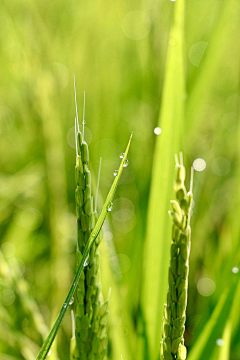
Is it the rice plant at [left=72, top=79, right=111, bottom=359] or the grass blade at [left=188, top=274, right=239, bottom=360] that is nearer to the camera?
the rice plant at [left=72, top=79, right=111, bottom=359]

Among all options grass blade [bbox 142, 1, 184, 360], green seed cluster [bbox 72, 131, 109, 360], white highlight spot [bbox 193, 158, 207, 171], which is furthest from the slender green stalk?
white highlight spot [bbox 193, 158, 207, 171]

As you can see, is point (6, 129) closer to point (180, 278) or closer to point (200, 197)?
point (200, 197)

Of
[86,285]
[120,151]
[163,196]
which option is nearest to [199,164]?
[120,151]

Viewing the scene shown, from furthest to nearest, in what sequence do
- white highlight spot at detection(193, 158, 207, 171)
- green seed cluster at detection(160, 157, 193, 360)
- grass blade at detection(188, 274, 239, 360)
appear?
white highlight spot at detection(193, 158, 207, 171)
grass blade at detection(188, 274, 239, 360)
green seed cluster at detection(160, 157, 193, 360)

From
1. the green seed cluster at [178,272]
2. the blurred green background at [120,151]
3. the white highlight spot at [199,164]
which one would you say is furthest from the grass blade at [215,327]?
the white highlight spot at [199,164]

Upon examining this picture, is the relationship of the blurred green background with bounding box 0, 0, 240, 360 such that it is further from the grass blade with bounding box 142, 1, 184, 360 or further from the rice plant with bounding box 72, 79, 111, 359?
the rice plant with bounding box 72, 79, 111, 359

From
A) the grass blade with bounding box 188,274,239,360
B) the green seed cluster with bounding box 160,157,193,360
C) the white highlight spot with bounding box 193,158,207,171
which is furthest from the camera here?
the white highlight spot with bounding box 193,158,207,171

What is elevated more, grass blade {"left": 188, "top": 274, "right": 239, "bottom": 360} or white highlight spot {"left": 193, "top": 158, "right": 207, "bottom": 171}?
white highlight spot {"left": 193, "top": 158, "right": 207, "bottom": 171}
